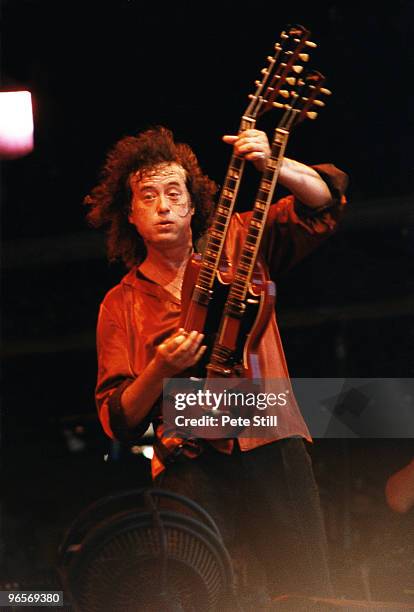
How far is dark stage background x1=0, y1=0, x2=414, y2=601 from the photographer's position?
223cm

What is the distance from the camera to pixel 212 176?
2.22 meters

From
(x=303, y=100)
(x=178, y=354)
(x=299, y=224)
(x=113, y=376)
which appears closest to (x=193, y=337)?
(x=178, y=354)

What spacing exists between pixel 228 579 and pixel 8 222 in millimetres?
938

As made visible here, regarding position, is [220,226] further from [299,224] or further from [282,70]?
[282,70]

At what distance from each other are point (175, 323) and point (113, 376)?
171 millimetres

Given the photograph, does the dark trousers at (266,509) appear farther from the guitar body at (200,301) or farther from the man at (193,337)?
the guitar body at (200,301)

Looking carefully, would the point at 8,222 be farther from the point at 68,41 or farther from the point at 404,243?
the point at 404,243

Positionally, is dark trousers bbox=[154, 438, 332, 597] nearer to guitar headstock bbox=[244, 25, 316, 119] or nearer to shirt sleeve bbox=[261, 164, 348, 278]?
shirt sleeve bbox=[261, 164, 348, 278]

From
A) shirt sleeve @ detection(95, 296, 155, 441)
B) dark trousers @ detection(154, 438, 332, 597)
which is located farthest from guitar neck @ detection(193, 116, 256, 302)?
dark trousers @ detection(154, 438, 332, 597)

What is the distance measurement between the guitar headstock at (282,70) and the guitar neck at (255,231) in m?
A: 0.08

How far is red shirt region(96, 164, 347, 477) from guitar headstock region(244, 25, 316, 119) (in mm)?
177

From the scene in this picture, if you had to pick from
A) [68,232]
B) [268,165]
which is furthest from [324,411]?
[68,232]

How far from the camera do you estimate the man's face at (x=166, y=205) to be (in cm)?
222

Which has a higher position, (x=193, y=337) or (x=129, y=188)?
(x=129, y=188)
